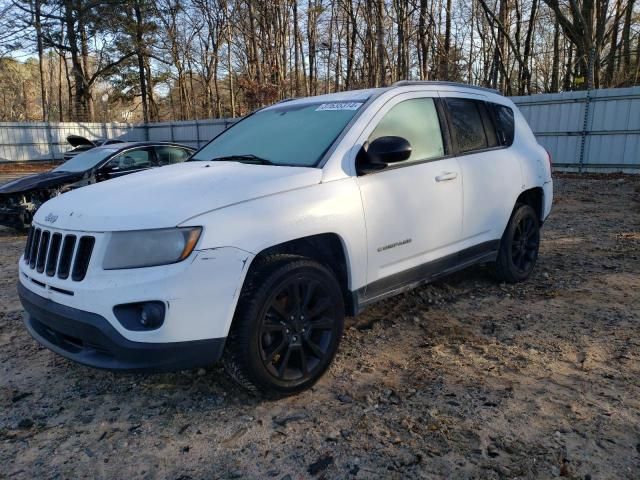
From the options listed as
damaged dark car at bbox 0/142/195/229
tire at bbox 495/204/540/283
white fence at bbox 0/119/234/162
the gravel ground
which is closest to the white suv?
the gravel ground

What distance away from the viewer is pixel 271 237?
102 inches

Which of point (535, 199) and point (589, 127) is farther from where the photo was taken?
point (589, 127)

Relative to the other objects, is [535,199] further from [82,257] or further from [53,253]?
[53,253]

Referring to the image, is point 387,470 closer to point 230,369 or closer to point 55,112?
point 230,369

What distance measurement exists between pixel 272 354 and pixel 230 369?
0.24 metres

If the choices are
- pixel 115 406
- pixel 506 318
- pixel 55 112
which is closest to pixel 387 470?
pixel 115 406

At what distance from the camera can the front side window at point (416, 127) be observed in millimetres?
3422

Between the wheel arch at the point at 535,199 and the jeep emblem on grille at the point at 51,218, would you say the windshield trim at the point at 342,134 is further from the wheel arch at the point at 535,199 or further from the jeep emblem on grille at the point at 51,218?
the wheel arch at the point at 535,199

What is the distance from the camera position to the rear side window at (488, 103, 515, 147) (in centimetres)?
445

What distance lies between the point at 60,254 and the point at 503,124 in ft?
12.6

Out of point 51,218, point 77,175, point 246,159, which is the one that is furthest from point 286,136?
point 77,175

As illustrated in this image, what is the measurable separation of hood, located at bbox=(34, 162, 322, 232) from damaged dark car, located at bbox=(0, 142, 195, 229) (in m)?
5.38

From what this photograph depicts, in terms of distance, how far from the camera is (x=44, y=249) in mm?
2748

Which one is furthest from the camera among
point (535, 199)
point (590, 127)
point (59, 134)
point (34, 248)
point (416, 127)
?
point (59, 134)
